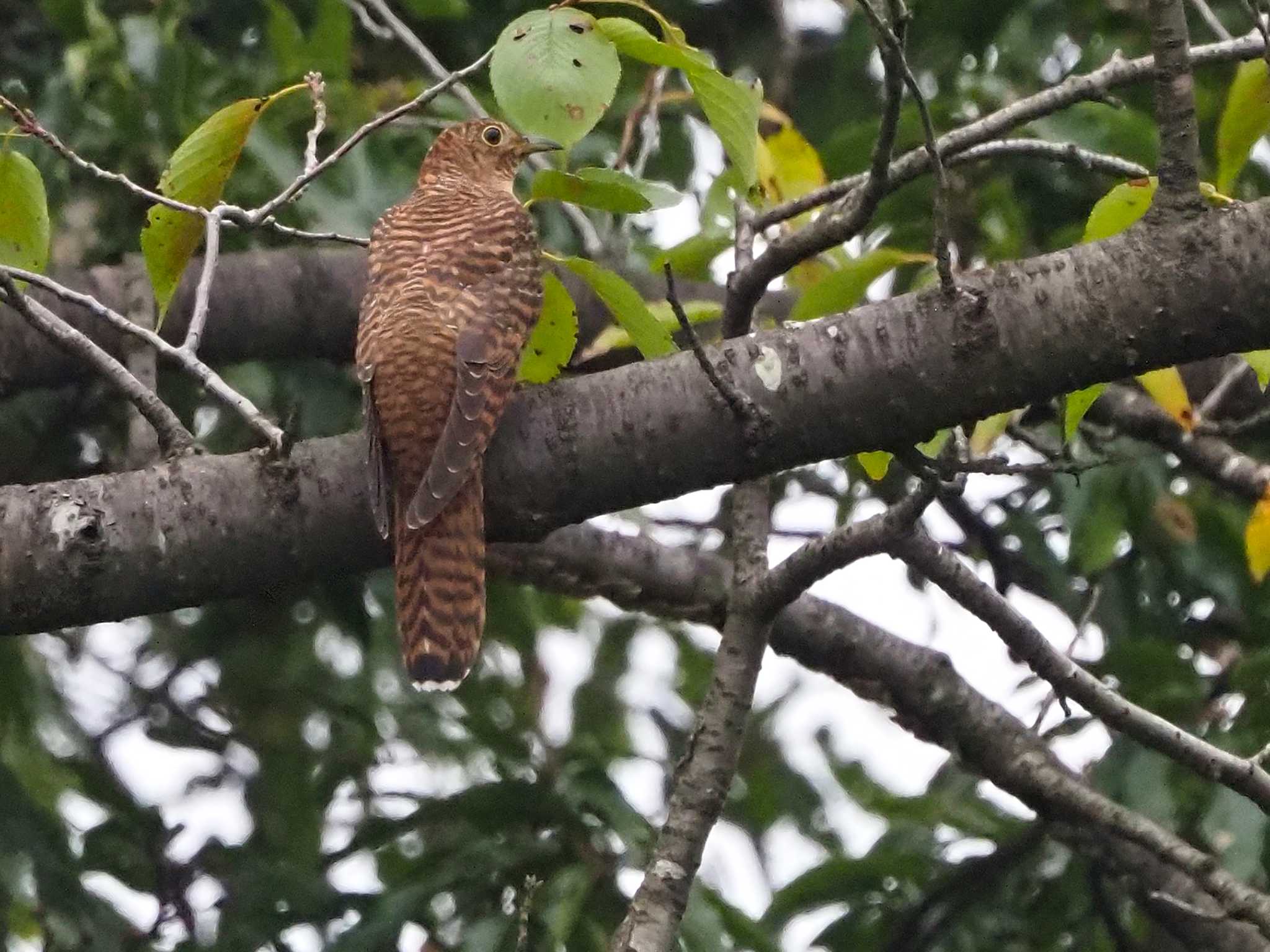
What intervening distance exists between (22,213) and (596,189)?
843 millimetres

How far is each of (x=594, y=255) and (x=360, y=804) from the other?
170cm

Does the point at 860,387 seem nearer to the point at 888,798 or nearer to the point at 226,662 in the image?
the point at 888,798

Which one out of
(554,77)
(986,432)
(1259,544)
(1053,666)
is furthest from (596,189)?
(1259,544)

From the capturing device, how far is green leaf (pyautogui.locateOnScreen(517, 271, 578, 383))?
299cm

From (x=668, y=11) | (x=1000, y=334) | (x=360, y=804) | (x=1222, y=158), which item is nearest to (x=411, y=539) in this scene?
(x=1000, y=334)

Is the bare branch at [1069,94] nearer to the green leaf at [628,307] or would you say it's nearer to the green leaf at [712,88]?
the green leaf at [712,88]

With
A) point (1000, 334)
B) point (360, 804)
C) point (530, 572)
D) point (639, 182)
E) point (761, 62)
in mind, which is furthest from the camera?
point (761, 62)

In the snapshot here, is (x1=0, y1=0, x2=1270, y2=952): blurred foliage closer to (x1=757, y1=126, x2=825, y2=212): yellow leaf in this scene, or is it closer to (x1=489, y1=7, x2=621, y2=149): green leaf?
(x1=757, y1=126, x2=825, y2=212): yellow leaf

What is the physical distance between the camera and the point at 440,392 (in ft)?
9.80

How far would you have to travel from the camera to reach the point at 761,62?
207 inches

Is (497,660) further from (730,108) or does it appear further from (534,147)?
(730,108)

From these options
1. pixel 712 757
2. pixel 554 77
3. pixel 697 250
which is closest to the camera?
pixel 554 77

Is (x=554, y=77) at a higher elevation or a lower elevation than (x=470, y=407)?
lower

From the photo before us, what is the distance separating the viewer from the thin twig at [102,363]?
2494mm
